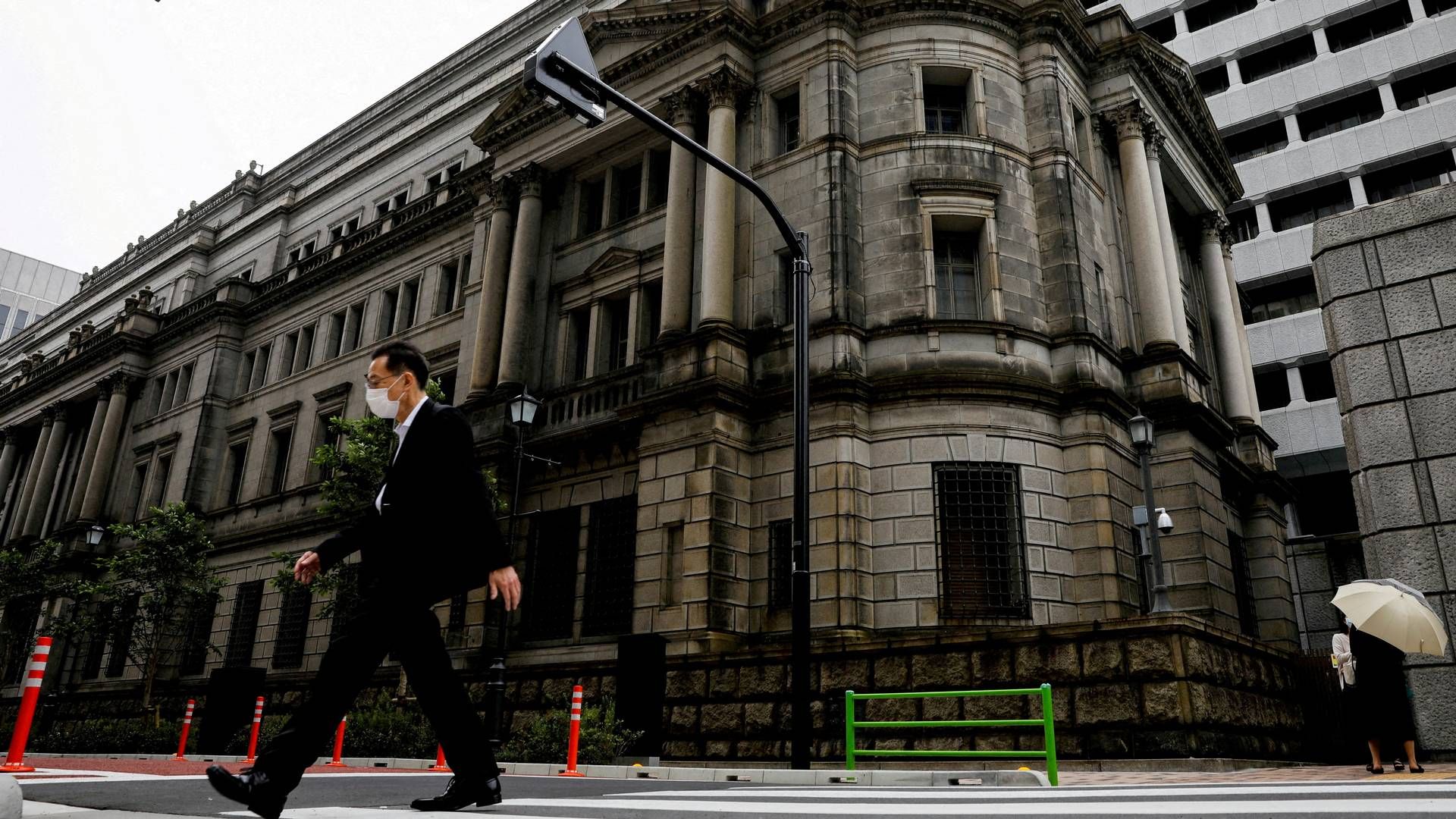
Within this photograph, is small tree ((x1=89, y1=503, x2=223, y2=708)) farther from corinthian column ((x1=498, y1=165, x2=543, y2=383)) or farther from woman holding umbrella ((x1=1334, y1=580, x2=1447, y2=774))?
woman holding umbrella ((x1=1334, y1=580, x2=1447, y2=774))

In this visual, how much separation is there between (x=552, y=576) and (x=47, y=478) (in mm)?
35270

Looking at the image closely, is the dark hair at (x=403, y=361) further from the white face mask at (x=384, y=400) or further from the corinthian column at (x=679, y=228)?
the corinthian column at (x=679, y=228)

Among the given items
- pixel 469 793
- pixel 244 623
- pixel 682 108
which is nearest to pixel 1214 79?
pixel 682 108

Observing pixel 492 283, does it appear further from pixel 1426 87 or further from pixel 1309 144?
pixel 1426 87

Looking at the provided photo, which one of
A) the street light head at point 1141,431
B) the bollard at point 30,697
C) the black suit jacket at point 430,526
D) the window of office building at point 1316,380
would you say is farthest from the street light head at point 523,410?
the window of office building at point 1316,380

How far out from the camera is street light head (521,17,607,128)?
1048cm

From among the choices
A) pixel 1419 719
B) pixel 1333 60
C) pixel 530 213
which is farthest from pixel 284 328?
pixel 1333 60

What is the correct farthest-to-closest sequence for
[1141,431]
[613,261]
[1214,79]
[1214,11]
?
[1214,11] < [1214,79] < [613,261] < [1141,431]

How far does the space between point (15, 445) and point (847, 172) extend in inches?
2001

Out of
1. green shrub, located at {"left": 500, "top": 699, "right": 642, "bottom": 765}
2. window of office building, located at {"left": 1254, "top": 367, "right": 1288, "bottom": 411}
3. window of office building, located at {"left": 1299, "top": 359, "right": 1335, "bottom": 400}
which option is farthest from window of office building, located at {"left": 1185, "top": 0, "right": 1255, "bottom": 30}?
green shrub, located at {"left": 500, "top": 699, "right": 642, "bottom": 765}

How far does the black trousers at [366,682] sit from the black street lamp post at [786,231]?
22.7 ft

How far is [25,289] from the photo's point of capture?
4624 inches

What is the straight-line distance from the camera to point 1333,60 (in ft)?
150

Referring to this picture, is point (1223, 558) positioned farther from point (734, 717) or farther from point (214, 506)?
point (214, 506)
